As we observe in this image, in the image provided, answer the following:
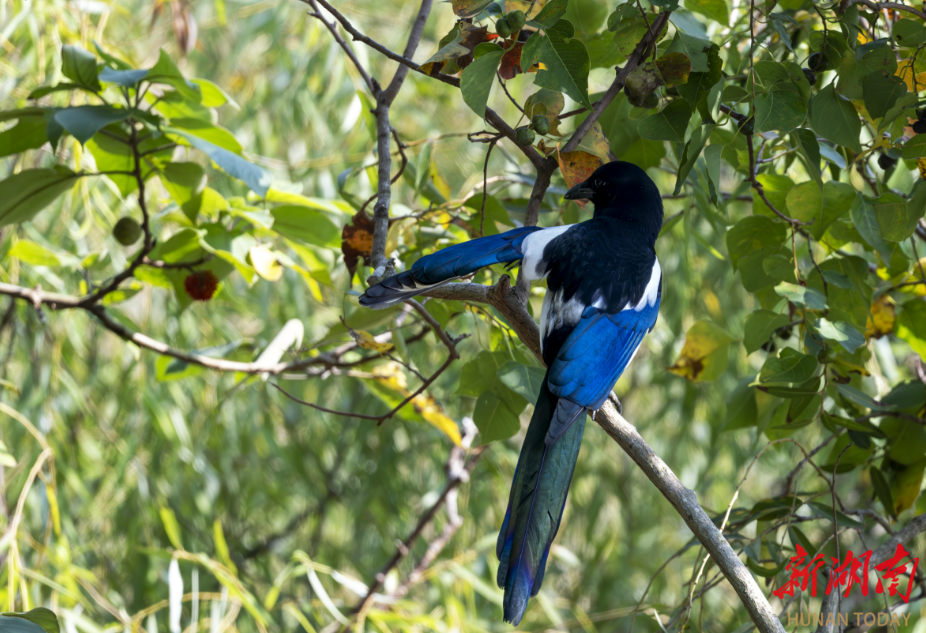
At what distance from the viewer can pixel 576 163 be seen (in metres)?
1.00

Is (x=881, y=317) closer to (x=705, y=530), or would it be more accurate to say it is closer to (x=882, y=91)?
(x=882, y=91)

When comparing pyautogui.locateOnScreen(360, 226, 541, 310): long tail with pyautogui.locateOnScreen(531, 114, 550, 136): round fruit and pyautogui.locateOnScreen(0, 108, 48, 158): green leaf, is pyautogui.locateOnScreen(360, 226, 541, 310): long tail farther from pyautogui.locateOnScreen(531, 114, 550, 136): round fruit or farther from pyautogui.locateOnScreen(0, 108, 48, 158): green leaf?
pyautogui.locateOnScreen(0, 108, 48, 158): green leaf

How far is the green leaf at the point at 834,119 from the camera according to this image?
3.09 feet

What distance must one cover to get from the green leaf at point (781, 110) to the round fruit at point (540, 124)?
252 millimetres

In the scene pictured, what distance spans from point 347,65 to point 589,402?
73.2 inches

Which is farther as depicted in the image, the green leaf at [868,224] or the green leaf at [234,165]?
the green leaf at [234,165]

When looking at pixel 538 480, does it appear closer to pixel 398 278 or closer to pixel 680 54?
pixel 398 278

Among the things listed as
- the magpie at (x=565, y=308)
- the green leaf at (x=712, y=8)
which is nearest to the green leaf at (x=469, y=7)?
the magpie at (x=565, y=308)

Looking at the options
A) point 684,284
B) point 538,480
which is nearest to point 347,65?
point 684,284

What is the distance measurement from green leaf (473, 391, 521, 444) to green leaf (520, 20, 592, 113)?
466mm

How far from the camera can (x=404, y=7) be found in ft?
10.7

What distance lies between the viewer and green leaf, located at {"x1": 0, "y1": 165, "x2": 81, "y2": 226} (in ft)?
4.32

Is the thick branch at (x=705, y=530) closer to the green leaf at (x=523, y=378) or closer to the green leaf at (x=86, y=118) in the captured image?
the green leaf at (x=523, y=378)

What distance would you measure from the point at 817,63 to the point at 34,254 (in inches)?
55.2
